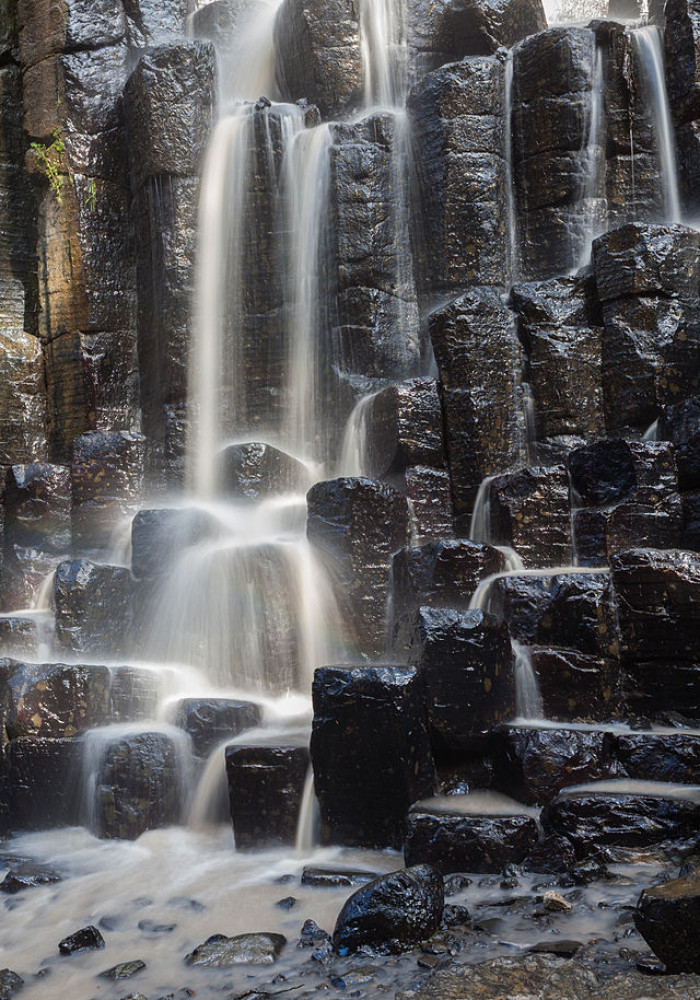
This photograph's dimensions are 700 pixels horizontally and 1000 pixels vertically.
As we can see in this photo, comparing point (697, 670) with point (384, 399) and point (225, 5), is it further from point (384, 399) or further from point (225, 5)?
point (225, 5)

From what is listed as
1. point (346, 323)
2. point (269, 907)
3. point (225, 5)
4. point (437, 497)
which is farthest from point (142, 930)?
point (225, 5)

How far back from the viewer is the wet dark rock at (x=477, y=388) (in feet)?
28.8

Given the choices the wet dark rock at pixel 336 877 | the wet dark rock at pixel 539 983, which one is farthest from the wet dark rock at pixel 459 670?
the wet dark rock at pixel 539 983

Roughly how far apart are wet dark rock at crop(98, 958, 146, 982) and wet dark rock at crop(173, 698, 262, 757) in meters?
2.28

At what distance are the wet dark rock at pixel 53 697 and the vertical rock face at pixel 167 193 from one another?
15.9ft

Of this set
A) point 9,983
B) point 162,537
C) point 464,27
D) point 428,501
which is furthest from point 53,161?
point 9,983

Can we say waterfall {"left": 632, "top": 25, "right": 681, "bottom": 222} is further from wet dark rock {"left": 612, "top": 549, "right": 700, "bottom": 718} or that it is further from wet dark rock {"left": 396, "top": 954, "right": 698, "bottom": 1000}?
wet dark rock {"left": 396, "top": 954, "right": 698, "bottom": 1000}

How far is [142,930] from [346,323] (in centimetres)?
781

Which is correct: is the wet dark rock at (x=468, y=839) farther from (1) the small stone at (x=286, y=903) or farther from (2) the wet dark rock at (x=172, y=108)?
(2) the wet dark rock at (x=172, y=108)

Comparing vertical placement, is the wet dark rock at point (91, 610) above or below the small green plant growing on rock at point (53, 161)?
below

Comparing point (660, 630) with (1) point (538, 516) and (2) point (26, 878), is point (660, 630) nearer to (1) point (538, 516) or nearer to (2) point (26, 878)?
(1) point (538, 516)

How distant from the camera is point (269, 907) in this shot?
3.96 meters

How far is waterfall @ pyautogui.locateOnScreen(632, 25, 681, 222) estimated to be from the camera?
1096 centimetres

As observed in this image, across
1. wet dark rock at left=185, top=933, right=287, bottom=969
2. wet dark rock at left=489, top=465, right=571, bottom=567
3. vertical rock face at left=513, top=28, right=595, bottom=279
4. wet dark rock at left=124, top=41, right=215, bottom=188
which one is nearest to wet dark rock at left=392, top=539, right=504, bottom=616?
wet dark rock at left=489, top=465, right=571, bottom=567
